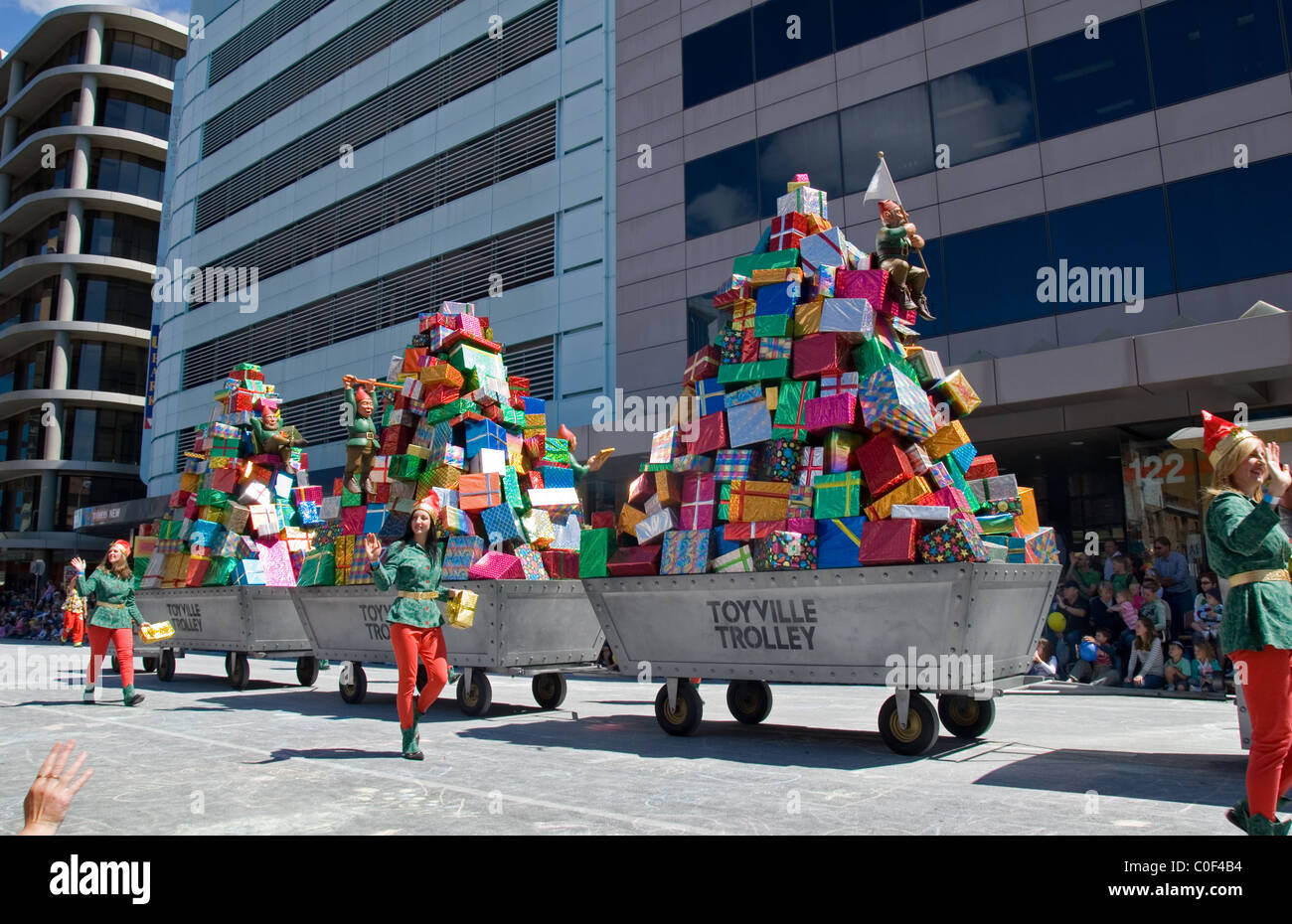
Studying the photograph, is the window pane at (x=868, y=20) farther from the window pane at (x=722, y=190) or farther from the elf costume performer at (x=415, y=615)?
the elf costume performer at (x=415, y=615)

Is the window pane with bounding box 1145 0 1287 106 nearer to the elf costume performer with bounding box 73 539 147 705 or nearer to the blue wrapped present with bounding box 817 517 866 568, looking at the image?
the blue wrapped present with bounding box 817 517 866 568

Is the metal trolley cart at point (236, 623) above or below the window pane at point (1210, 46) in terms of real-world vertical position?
below

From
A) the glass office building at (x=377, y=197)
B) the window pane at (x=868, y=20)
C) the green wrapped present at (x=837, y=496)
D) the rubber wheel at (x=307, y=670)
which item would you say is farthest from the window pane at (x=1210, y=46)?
the rubber wheel at (x=307, y=670)

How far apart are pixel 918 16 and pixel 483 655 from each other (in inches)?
624

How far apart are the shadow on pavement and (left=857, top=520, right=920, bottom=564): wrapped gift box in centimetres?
149

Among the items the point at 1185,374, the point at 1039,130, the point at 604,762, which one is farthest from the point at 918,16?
the point at 604,762

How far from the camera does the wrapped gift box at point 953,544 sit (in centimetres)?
616

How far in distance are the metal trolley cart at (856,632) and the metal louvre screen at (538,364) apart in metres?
15.1

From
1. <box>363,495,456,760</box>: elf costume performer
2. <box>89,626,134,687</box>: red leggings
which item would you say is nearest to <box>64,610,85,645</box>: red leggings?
<box>89,626,134,687</box>: red leggings

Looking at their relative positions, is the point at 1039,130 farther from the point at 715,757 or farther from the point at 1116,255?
the point at 715,757

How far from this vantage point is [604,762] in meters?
6.57

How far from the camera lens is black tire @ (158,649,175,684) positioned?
14.7 meters

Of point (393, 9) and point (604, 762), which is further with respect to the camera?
point (393, 9)
